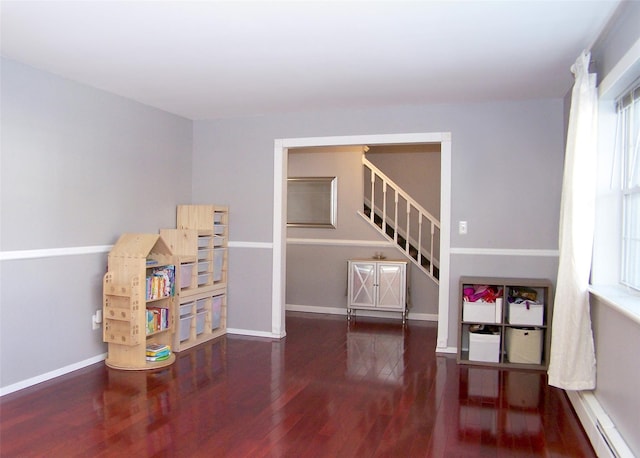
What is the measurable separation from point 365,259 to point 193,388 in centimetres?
304

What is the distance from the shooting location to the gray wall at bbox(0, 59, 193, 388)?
358 centimetres

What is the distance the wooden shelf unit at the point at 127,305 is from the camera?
4098mm

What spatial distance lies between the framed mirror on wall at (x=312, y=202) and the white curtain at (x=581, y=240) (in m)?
3.75

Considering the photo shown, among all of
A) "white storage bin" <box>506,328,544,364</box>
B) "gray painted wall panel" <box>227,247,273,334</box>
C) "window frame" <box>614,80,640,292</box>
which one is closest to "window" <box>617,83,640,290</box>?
"window frame" <box>614,80,640,292</box>

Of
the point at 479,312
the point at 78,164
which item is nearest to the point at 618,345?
the point at 479,312

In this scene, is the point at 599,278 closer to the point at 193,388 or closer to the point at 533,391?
the point at 533,391

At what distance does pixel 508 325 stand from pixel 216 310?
2.80 meters

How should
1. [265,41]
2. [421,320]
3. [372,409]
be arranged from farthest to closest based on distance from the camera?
[421,320]
[372,409]
[265,41]

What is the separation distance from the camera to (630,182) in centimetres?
299

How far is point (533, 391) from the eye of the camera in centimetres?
380

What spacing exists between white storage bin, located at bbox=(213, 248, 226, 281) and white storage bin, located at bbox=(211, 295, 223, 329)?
0.20 metres

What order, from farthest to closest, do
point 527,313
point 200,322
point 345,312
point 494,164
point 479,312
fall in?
point 345,312 → point 200,322 → point 494,164 → point 479,312 → point 527,313

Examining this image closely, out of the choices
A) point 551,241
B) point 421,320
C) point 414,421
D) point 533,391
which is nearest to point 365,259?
point 421,320

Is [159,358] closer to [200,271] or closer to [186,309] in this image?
[186,309]
